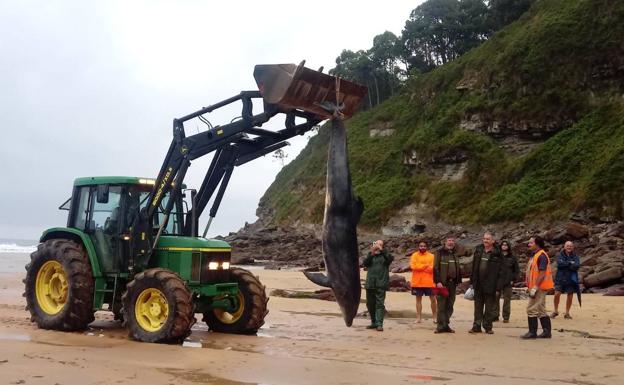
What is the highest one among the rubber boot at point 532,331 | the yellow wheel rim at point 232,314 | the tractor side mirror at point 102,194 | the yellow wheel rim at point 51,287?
the tractor side mirror at point 102,194

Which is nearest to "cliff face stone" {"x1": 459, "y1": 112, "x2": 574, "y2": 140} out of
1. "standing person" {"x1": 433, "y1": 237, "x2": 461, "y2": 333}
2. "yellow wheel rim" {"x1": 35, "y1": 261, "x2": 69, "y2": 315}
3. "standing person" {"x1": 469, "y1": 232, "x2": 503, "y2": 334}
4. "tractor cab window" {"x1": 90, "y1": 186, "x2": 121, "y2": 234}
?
"standing person" {"x1": 433, "y1": 237, "x2": 461, "y2": 333}

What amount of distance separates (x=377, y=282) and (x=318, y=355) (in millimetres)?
3228

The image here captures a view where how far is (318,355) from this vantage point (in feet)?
25.8

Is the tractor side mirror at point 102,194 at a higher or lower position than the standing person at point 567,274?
higher

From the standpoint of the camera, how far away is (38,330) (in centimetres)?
947

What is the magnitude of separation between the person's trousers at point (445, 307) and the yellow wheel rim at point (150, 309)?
4577 mm

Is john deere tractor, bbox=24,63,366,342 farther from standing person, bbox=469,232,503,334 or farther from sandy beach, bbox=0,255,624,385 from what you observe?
standing person, bbox=469,232,503,334

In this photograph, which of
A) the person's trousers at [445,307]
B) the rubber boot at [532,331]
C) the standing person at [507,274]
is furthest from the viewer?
the standing person at [507,274]

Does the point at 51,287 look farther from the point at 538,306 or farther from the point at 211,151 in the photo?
the point at 538,306

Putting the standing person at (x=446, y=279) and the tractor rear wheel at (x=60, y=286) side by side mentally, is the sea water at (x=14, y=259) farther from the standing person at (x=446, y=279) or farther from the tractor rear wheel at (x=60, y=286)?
the standing person at (x=446, y=279)

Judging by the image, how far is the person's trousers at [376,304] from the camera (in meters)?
Result: 10.6

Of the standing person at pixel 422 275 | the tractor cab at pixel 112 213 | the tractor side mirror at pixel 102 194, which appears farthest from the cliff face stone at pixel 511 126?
the tractor side mirror at pixel 102 194

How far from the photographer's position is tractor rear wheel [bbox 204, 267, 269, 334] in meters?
9.88

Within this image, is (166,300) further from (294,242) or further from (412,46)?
(412,46)
